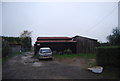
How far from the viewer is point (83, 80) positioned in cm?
575

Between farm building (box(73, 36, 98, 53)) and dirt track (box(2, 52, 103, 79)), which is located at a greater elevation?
farm building (box(73, 36, 98, 53))

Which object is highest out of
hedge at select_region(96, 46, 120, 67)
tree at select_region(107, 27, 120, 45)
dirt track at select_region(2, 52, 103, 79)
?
tree at select_region(107, 27, 120, 45)

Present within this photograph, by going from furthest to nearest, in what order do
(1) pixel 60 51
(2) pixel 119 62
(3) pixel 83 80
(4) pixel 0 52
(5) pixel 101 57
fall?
(1) pixel 60 51
(4) pixel 0 52
(5) pixel 101 57
(2) pixel 119 62
(3) pixel 83 80

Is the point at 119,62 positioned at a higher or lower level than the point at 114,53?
lower

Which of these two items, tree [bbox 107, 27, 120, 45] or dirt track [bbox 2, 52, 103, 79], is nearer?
dirt track [bbox 2, 52, 103, 79]

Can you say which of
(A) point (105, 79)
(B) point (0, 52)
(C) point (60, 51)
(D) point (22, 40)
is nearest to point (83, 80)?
(A) point (105, 79)

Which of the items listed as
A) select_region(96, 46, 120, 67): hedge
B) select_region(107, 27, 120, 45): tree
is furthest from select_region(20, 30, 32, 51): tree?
select_region(96, 46, 120, 67): hedge

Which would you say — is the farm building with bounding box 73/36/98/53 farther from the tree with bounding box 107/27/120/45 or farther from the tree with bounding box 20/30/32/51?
the tree with bounding box 20/30/32/51

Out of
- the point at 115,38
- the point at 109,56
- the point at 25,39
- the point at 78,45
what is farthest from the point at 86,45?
the point at 25,39

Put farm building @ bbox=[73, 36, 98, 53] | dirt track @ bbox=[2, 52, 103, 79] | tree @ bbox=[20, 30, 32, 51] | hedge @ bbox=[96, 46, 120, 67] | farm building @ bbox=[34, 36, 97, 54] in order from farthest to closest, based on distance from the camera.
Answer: tree @ bbox=[20, 30, 32, 51]
farm building @ bbox=[73, 36, 98, 53]
farm building @ bbox=[34, 36, 97, 54]
hedge @ bbox=[96, 46, 120, 67]
dirt track @ bbox=[2, 52, 103, 79]

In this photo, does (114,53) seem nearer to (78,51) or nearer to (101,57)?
(101,57)

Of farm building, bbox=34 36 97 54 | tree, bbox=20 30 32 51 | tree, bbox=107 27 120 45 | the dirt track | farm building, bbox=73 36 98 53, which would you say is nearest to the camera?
the dirt track

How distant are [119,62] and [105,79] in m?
2.59

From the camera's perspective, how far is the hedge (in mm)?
7879
